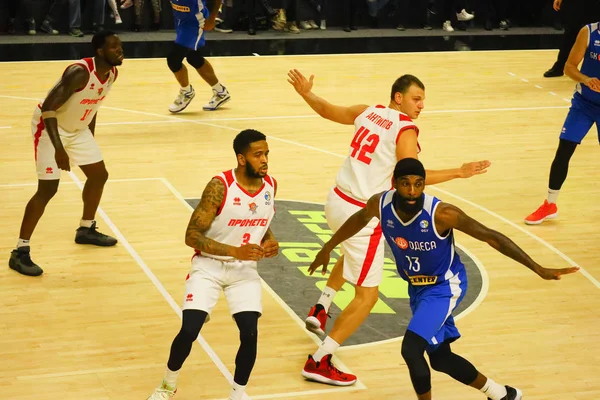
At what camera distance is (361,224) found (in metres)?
6.20

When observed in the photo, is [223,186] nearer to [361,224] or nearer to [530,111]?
[361,224]

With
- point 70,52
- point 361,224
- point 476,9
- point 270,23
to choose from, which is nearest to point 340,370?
point 361,224

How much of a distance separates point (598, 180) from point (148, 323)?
595 centimetres

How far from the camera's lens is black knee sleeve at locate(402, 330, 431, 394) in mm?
5652

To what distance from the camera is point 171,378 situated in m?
6.09

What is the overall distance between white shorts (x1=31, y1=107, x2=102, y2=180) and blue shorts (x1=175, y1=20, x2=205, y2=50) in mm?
4998

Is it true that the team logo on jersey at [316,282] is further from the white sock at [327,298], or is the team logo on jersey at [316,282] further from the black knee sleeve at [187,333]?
the black knee sleeve at [187,333]

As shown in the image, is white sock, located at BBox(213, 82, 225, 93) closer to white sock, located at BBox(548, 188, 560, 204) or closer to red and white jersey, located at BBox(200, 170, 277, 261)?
white sock, located at BBox(548, 188, 560, 204)

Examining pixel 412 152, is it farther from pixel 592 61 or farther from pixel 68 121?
pixel 592 61

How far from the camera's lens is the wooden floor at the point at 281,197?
268 inches

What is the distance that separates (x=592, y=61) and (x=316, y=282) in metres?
3.37

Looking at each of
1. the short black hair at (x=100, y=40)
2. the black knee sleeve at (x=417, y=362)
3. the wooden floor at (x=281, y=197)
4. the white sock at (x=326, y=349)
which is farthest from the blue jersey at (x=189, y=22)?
the black knee sleeve at (x=417, y=362)

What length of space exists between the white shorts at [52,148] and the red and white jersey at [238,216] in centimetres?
260

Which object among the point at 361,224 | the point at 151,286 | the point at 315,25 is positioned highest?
the point at 361,224
